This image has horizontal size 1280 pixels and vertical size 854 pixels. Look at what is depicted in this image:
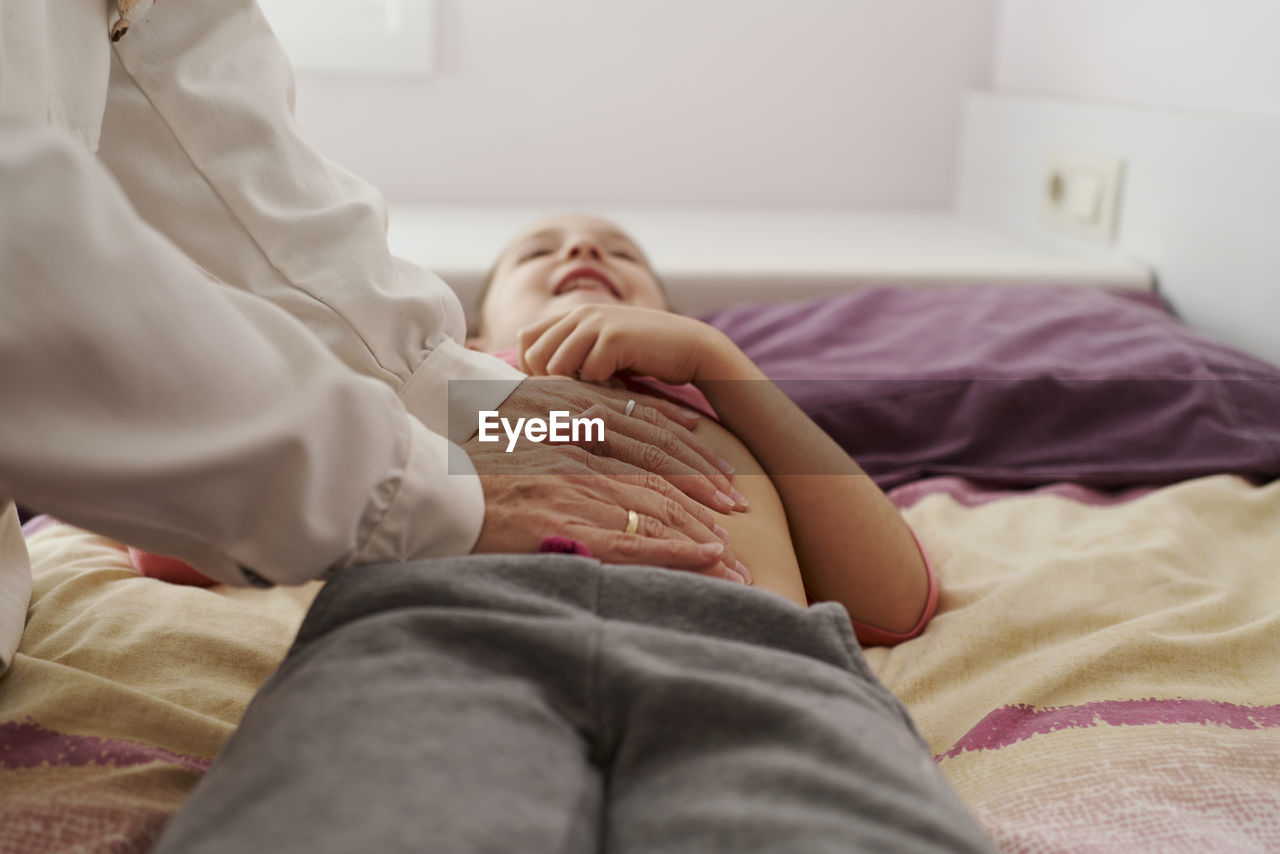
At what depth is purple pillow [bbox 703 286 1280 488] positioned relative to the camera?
1.10m

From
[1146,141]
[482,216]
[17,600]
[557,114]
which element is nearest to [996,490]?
[1146,141]

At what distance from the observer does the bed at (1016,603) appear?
0.60m

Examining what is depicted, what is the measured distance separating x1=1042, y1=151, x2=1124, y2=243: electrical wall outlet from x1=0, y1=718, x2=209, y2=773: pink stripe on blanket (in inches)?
57.4

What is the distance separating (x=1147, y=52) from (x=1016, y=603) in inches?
43.4

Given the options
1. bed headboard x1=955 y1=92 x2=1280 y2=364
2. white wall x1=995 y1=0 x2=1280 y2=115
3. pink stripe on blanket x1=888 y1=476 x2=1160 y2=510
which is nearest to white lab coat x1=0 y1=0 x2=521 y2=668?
pink stripe on blanket x1=888 y1=476 x2=1160 y2=510

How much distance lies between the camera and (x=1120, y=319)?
1.25 meters

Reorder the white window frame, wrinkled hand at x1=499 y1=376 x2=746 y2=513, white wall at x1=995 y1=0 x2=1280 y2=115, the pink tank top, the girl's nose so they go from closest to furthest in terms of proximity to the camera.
Result: wrinkled hand at x1=499 y1=376 x2=746 y2=513 < the pink tank top < the girl's nose < white wall at x1=995 y1=0 x2=1280 y2=115 < the white window frame

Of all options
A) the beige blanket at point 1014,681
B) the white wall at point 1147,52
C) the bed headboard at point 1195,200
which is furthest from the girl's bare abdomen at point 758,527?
the white wall at point 1147,52

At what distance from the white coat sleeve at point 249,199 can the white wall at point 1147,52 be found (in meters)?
1.13

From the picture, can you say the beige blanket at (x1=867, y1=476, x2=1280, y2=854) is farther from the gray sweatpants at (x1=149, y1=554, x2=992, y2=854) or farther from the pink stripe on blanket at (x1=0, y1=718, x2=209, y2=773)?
the pink stripe on blanket at (x1=0, y1=718, x2=209, y2=773)

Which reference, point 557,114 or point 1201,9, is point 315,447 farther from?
point 557,114

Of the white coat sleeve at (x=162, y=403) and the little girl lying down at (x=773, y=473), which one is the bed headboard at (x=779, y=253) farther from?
the white coat sleeve at (x=162, y=403)

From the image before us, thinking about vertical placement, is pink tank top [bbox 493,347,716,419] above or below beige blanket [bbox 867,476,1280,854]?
above

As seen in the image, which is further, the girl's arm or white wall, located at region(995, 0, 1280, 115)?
white wall, located at region(995, 0, 1280, 115)
